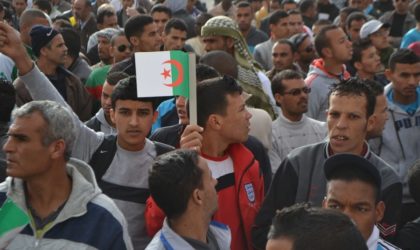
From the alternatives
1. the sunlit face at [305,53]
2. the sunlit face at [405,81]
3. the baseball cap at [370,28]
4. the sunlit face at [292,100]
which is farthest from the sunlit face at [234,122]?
the baseball cap at [370,28]

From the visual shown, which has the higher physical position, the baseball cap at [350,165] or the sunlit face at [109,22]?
the baseball cap at [350,165]

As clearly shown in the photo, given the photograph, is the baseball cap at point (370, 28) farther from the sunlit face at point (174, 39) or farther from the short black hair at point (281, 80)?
the short black hair at point (281, 80)

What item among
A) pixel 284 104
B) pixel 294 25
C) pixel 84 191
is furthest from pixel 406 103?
pixel 294 25

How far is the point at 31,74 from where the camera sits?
506 centimetres

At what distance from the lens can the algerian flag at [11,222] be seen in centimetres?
405

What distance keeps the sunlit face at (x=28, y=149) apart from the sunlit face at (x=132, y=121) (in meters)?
0.84

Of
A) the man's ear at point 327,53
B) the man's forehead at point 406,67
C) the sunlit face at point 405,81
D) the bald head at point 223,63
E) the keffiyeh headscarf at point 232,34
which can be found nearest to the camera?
the bald head at point 223,63

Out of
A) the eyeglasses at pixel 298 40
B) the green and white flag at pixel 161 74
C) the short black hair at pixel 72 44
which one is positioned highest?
the green and white flag at pixel 161 74

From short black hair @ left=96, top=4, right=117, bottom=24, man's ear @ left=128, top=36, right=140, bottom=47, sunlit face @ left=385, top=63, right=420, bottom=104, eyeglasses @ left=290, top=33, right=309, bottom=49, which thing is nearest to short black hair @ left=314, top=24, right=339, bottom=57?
sunlit face @ left=385, top=63, right=420, bottom=104

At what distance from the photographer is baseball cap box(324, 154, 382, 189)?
4227mm

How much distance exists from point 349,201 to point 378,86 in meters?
2.31

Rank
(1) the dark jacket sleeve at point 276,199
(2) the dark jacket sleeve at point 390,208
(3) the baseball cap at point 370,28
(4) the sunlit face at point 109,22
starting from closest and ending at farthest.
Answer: (2) the dark jacket sleeve at point 390,208 < (1) the dark jacket sleeve at point 276,199 < (3) the baseball cap at point 370,28 < (4) the sunlit face at point 109,22

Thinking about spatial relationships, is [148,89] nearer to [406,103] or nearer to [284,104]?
[284,104]

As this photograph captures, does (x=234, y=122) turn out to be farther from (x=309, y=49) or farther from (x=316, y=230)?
(x=309, y=49)
